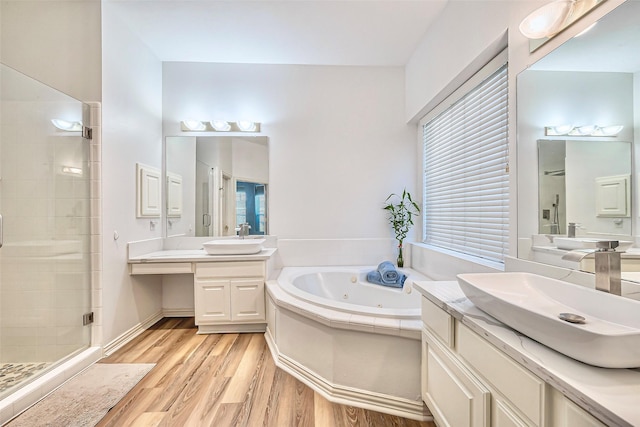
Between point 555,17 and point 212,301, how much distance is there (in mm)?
2972

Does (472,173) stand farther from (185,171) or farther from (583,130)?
(185,171)

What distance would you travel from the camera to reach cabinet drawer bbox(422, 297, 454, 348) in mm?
1220

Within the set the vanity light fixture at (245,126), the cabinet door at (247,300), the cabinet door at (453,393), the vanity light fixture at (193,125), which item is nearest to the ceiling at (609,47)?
the cabinet door at (453,393)

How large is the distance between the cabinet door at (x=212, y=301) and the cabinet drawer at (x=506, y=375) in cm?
216

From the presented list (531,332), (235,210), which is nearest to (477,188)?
(531,332)

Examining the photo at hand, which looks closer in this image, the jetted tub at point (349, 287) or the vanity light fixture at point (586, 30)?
the vanity light fixture at point (586, 30)

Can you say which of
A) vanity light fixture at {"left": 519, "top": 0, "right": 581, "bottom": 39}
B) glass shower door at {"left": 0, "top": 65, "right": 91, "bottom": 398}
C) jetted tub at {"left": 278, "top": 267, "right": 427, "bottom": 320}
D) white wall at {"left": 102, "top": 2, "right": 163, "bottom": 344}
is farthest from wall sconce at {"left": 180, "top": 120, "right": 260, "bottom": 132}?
vanity light fixture at {"left": 519, "top": 0, "right": 581, "bottom": 39}

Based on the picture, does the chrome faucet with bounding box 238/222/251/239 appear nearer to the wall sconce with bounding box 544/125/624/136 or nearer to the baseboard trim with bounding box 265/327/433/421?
the baseboard trim with bounding box 265/327/433/421

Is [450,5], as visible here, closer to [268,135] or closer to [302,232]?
[268,135]

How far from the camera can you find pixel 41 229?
6.65ft

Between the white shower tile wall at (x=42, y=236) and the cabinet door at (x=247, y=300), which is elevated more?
the white shower tile wall at (x=42, y=236)

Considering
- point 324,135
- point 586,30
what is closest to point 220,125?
point 324,135

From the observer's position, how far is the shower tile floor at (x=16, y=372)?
67.2 inches

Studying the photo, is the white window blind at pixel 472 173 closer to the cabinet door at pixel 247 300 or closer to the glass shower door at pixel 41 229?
the cabinet door at pixel 247 300
